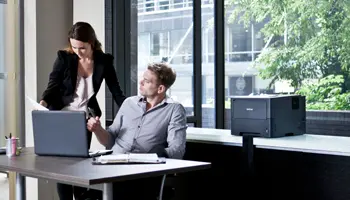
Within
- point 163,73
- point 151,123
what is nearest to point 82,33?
point 163,73

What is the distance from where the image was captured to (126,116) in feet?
10.0

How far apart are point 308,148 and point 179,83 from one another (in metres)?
2.23

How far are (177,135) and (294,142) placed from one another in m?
0.66

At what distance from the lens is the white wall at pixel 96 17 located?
4254mm

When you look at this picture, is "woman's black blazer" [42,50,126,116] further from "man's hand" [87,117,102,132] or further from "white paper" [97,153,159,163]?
"white paper" [97,153,159,163]

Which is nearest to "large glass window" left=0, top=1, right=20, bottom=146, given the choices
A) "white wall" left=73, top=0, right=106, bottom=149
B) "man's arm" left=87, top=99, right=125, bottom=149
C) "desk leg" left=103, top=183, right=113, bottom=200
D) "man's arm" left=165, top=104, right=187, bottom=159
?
"white wall" left=73, top=0, right=106, bottom=149

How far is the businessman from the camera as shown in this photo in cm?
289

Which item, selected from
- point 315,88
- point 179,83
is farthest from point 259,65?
point 179,83

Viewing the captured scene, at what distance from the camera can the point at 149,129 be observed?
2.94m

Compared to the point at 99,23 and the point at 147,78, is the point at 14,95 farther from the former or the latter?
the point at 147,78

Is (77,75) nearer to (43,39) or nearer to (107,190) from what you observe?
(43,39)

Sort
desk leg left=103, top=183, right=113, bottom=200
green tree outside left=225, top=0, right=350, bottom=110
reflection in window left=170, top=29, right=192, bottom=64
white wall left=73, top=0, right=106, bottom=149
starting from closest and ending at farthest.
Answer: desk leg left=103, top=183, right=113, bottom=200
white wall left=73, top=0, right=106, bottom=149
reflection in window left=170, top=29, right=192, bottom=64
green tree outside left=225, top=0, right=350, bottom=110

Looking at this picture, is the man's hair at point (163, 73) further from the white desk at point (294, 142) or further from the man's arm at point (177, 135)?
the white desk at point (294, 142)

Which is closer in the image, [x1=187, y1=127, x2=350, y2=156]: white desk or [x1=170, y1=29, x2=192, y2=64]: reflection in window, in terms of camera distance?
[x1=187, y1=127, x2=350, y2=156]: white desk
